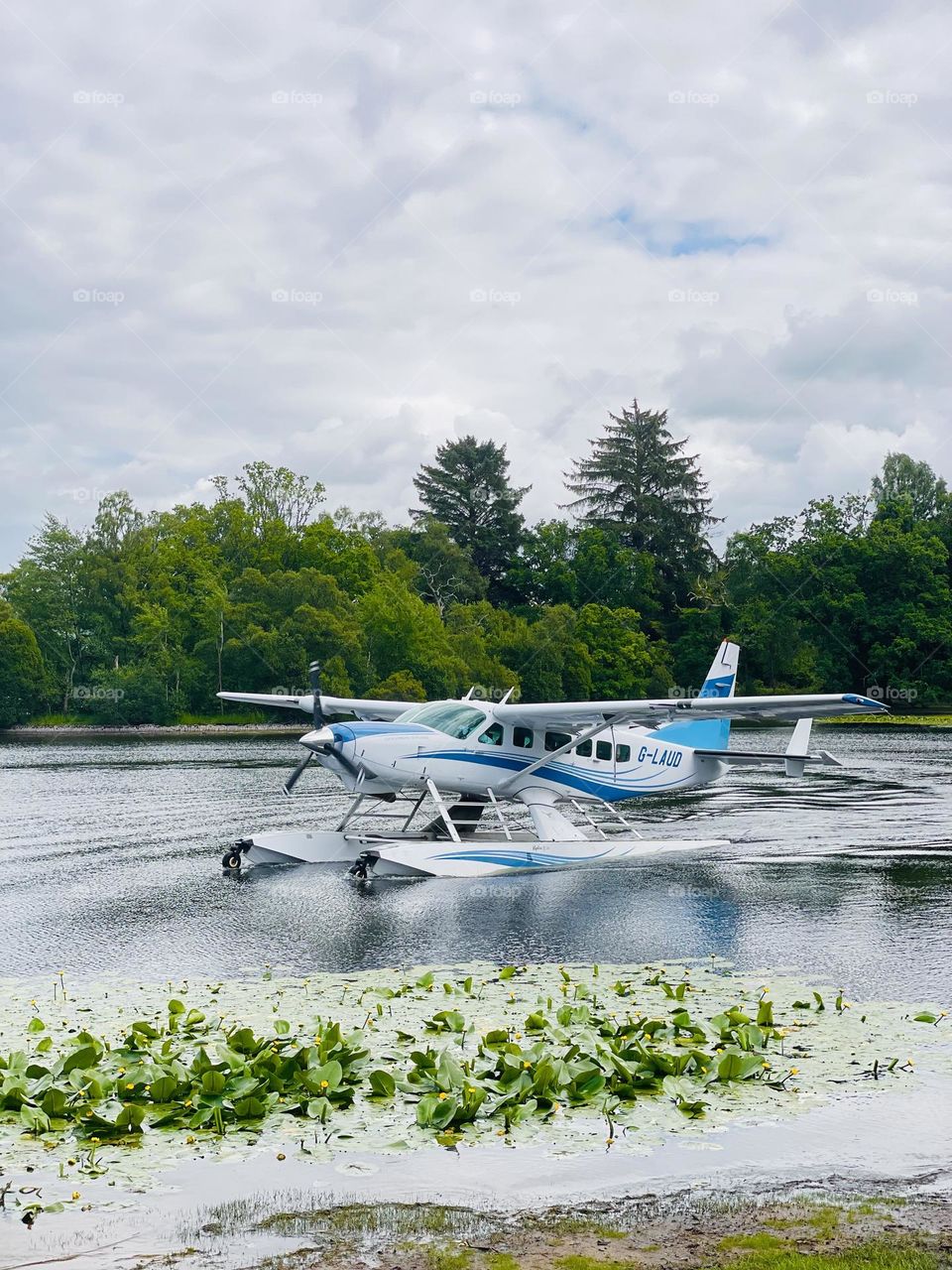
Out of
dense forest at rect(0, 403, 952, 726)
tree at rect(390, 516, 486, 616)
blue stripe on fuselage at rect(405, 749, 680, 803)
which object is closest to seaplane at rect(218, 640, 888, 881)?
blue stripe on fuselage at rect(405, 749, 680, 803)

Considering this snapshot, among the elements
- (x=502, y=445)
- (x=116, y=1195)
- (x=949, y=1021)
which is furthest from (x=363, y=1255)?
(x=502, y=445)

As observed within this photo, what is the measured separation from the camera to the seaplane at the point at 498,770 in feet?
53.6

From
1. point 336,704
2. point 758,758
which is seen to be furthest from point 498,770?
point 758,758

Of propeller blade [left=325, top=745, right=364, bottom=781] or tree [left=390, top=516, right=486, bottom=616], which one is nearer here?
propeller blade [left=325, top=745, right=364, bottom=781]

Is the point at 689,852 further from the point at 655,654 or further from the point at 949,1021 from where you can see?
the point at 655,654

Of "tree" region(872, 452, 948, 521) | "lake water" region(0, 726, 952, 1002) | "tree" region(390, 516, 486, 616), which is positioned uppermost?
"tree" region(872, 452, 948, 521)

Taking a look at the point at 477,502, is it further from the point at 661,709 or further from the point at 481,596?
the point at 661,709

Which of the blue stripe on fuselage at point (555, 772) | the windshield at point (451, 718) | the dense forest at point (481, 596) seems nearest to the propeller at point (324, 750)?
the blue stripe on fuselage at point (555, 772)

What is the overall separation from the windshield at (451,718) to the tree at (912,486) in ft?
253

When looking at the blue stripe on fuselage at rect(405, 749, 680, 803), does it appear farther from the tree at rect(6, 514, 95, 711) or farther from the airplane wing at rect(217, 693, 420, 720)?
the tree at rect(6, 514, 95, 711)

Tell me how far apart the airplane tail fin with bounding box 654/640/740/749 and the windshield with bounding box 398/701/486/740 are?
448 centimetres

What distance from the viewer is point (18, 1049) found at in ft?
25.0

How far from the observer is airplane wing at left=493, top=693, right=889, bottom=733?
1686 cm

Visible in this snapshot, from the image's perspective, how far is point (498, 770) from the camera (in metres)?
17.8
